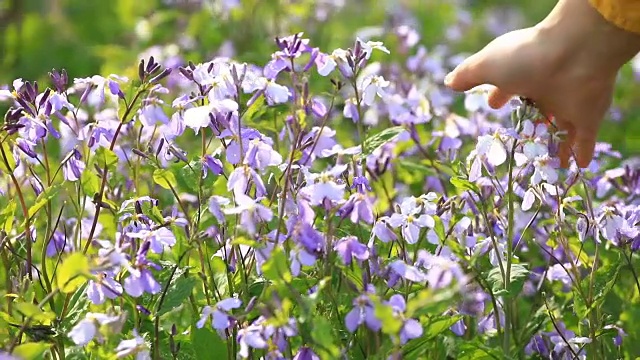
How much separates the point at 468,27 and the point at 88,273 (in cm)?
482

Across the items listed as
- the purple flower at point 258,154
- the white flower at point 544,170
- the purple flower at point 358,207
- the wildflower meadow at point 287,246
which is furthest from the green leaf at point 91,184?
the white flower at point 544,170

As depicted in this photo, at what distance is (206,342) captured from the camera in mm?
1971

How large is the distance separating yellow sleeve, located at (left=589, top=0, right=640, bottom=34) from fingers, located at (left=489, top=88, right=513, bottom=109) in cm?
27

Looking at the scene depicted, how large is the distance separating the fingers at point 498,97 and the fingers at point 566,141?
0.12 m

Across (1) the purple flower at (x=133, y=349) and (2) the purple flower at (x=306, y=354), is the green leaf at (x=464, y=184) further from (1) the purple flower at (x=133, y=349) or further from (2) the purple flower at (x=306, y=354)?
(1) the purple flower at (x=133, y=349)

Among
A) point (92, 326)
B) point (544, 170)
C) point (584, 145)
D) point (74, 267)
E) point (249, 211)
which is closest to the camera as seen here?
point (74, 267)

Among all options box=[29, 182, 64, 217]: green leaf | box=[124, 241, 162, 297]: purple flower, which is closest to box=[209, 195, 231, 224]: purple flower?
box=[124, 241, 162, 297]: purple flower

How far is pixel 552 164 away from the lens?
2143 mm

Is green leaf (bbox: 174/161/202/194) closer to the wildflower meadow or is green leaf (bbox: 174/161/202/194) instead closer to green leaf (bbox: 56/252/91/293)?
the wildflower meadow

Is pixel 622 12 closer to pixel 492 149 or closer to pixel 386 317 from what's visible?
pixel 492 149

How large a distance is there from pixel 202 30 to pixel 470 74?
9.34 ft

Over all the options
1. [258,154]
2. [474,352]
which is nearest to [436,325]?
[474,352]

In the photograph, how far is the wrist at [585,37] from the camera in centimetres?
208

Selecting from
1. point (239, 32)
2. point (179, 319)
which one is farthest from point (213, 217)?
point (239, 32)
